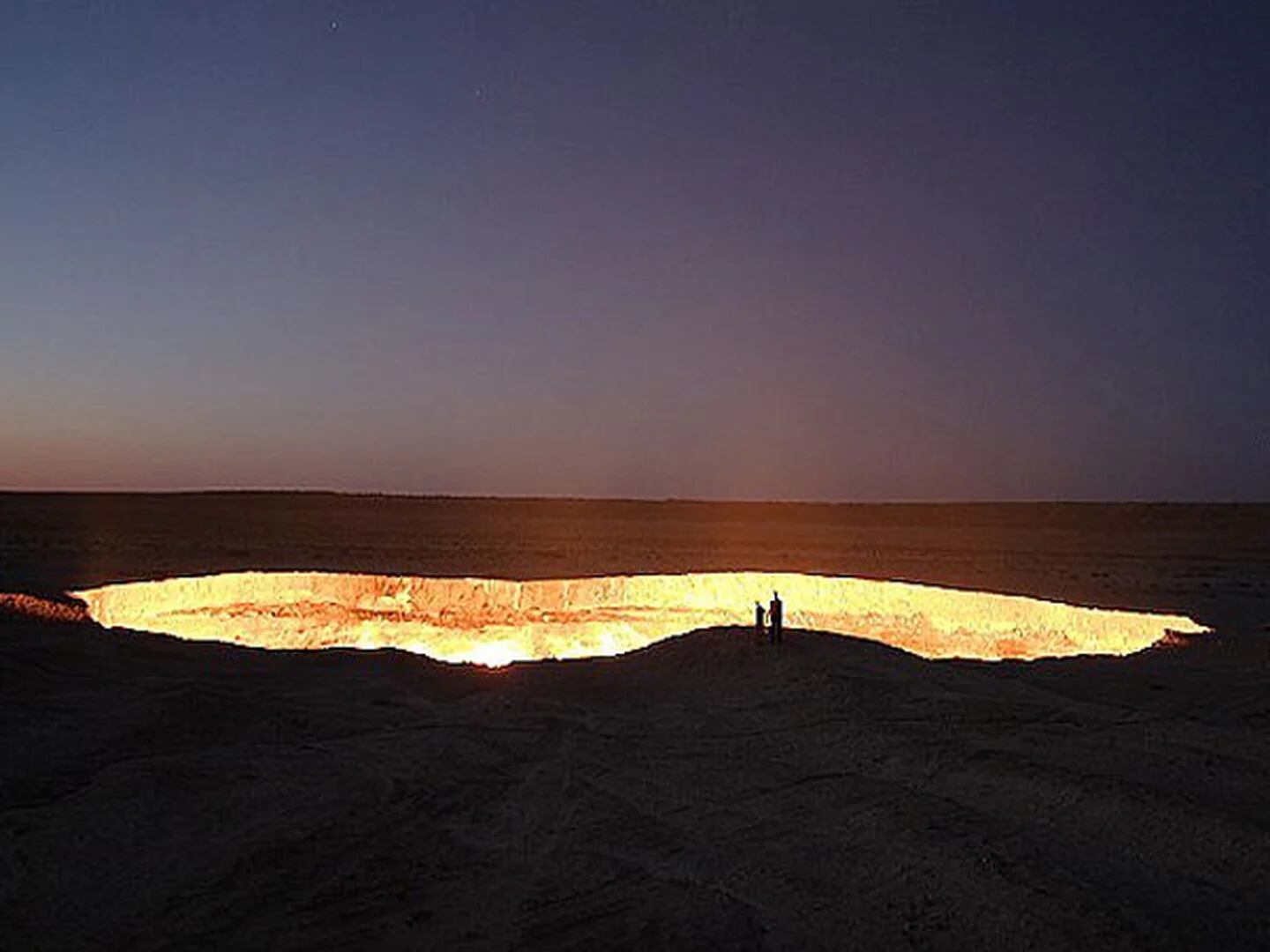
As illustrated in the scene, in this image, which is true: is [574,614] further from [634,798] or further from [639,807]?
[639,807]

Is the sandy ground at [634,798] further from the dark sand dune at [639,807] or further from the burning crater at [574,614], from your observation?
the burning crater at [574,614]

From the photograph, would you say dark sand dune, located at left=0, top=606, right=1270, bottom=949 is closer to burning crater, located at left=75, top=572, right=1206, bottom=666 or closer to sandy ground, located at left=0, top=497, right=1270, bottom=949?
sandy ground, located at left=0, top=497, right=1270, bottom=949

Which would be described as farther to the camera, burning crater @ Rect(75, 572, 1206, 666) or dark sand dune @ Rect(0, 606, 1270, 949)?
burning crater @ Rect(75, 572, 1206, 666)

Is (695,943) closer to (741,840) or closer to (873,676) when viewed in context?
(741,840)

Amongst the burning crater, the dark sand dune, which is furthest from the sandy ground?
the burning crater

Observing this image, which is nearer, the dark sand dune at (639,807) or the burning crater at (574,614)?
the dark sand dune at (639,807)

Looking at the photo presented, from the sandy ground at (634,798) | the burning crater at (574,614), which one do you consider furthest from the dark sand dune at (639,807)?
the burning crater at (574,614)
